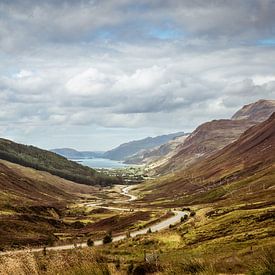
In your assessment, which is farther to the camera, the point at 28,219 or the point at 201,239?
the point at 28,219

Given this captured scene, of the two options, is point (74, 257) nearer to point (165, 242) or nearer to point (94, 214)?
point (165, 242)

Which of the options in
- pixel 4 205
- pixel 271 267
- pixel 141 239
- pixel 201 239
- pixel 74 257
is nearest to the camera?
pixel 271 267

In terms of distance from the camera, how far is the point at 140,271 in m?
20.9

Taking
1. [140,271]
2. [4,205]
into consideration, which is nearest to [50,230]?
[4,205]

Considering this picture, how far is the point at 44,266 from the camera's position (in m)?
15.1

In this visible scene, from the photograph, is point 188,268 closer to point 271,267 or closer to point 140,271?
point 271,267

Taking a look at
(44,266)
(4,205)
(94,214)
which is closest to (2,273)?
(44,266)

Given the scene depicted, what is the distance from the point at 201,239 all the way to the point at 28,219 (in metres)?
76.8

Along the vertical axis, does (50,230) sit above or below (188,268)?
below

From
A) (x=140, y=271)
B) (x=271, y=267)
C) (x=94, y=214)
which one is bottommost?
(x=94, y=214)

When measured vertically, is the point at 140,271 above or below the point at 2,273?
below

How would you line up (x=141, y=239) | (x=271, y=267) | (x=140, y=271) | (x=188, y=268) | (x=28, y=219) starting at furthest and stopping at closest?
(x=28, y=219)
(x=141, y=239)
(x=140, y=271)
(x=188, y=268)
(x=271, y=267)

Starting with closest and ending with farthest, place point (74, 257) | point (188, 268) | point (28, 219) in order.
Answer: point (74, 257) < point (188, 268) < point (28, 219)

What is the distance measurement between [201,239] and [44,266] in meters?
68.6
